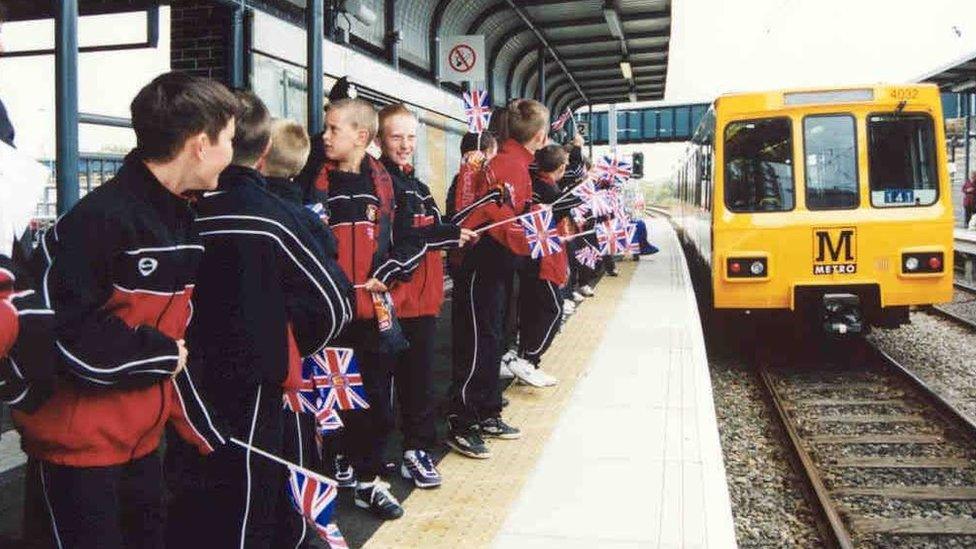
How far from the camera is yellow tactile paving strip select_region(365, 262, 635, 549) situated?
3863 mm

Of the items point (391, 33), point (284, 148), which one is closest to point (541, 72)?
point (391, 33)

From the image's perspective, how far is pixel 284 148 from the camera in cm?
326

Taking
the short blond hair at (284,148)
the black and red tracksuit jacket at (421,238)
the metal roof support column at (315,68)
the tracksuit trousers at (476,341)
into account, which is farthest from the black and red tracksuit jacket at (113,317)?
the metal roof support column at (315,68)

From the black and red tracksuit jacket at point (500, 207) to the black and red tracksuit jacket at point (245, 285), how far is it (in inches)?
88.5

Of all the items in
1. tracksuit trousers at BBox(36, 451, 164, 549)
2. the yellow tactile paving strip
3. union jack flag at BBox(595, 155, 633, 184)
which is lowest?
the yellow tactile paving strip

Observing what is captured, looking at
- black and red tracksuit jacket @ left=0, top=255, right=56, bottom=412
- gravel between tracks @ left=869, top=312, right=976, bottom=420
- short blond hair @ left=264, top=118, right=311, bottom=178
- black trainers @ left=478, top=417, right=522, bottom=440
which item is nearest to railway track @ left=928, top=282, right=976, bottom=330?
gravel between tracks @ left=869, top=312, right=976, bottom=420

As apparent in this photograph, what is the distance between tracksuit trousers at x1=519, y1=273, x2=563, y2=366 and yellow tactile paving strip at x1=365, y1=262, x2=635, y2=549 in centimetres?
37

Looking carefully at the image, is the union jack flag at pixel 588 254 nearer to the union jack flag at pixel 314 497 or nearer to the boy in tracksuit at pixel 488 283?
the boy in tracksuit at pixel 488 283

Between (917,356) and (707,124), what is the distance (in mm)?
3528

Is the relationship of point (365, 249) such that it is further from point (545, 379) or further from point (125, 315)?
point (545, 379)

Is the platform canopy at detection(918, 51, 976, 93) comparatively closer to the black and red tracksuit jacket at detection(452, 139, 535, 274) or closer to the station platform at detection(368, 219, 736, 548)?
the station platform at detection(368, 219, 736, 548)

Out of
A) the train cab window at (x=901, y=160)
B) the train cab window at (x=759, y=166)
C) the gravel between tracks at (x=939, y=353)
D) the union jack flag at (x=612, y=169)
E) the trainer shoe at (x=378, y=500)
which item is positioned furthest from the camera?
the train cab window at (x=759, y=166)

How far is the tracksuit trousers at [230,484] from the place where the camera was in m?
2.71

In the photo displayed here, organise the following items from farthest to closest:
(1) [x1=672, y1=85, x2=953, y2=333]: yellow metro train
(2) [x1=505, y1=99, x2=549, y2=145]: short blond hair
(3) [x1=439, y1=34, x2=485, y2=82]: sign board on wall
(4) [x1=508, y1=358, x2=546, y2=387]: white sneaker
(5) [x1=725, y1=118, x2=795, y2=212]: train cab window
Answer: (3) [x1=439, y1=34, x2=485, y2=82]: sign board on wall, (5) [x1=725, y1=118, x2=795, y2=212]: train cab window, (1) [x1=672, y1=85, x2=953, y2=333]: yellow metro train, (4) [x1=508, y1=358, x2=546, y2=387]: white sneaker, (2) [x1=505, y1=99, x2=549, y2=145]: short blond hair
